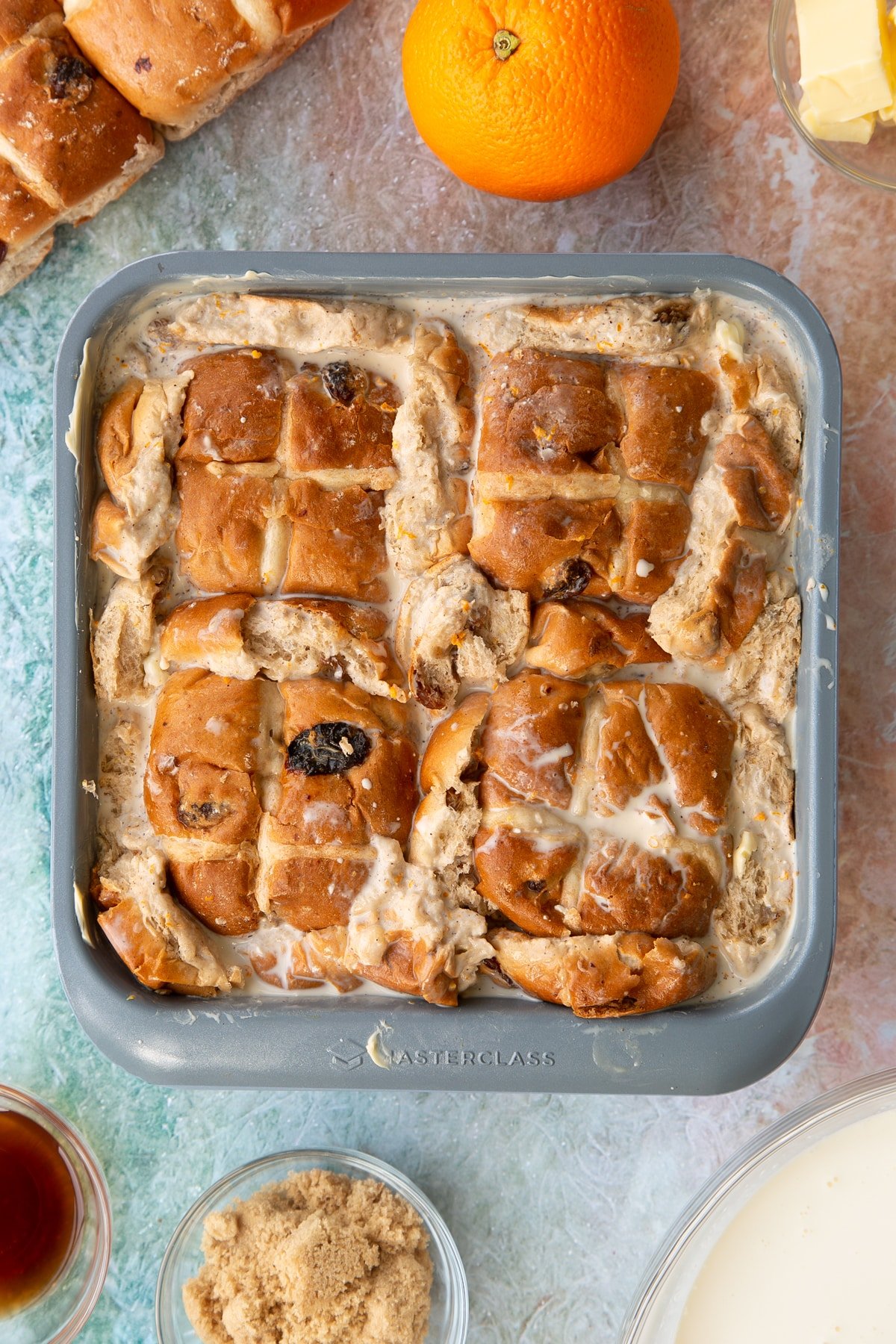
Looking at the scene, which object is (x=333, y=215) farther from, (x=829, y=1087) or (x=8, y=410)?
(x=829, y=1087)

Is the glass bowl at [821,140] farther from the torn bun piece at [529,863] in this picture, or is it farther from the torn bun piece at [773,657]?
the torn bun piece at [529,863]

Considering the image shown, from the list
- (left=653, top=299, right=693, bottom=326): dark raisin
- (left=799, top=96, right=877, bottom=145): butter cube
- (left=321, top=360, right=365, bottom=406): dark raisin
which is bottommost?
(left=653, top=299, right=693, bottom=326): dark raisin

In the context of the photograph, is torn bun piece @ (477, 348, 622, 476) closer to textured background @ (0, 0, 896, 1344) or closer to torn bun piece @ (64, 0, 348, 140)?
textured background @ (0, 0, 896, 1344)

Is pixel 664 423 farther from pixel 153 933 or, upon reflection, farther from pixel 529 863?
pixel 153 933

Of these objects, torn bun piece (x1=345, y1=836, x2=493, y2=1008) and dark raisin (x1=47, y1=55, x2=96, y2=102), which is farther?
dark raisin (x1=47, y1=55, x2=96, y2=102)

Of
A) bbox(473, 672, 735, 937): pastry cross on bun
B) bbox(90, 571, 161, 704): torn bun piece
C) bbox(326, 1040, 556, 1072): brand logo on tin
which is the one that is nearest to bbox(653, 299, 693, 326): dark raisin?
bbox(473, 672, 735, 937): pastry cross on bun

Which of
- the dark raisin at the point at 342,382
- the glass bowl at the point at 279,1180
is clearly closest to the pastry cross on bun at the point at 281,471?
the dark raisin at the point at 342,382

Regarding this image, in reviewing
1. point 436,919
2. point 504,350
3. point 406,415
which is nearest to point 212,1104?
point 436,919
